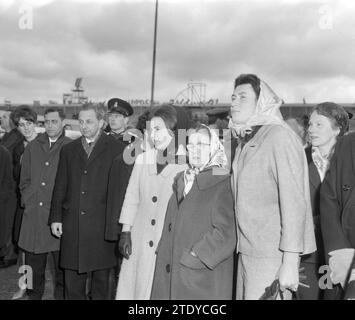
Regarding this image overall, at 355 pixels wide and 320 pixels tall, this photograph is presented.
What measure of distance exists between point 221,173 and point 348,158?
77cm

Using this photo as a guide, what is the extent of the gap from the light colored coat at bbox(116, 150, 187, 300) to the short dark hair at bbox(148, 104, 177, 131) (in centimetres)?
26

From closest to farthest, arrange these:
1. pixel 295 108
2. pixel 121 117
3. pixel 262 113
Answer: pixel 262 113, pixel 121 117, pixel 295 108

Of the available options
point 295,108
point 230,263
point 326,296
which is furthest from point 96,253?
point 295,108

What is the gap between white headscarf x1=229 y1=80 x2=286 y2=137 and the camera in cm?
271

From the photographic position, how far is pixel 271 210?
2.54 metres

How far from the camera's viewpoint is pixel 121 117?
5.33 meters

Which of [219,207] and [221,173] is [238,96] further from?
[219,207]

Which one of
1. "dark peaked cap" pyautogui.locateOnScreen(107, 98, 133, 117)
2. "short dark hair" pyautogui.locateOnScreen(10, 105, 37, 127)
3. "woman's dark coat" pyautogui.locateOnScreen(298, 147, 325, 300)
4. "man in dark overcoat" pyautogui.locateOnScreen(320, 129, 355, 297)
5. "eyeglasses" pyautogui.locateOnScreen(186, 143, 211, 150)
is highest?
"dark peaked cap" pyautogui.locateOnScreen(107, 98, 133, 117)

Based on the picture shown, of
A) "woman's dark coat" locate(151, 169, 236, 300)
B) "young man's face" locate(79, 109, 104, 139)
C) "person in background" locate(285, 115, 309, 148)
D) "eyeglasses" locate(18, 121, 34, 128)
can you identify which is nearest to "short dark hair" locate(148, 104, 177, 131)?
"woman's dark coat" locate(151, 169, 236, 300)

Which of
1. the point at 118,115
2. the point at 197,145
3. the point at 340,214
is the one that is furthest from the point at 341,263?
the point at 118,115

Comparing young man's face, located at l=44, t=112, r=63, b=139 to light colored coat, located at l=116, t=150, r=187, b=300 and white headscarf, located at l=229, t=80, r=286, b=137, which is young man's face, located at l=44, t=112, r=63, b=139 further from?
white headscarf, located at l=229, t=80, r=286, b=137

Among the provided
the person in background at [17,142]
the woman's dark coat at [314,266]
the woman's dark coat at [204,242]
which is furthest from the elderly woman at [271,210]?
the person in background at [17,142]

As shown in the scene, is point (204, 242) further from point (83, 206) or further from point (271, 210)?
point (83, 206)

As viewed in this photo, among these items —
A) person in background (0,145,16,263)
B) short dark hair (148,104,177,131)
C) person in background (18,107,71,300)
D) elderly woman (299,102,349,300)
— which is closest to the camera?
elderly woman (299,102,349,300)
